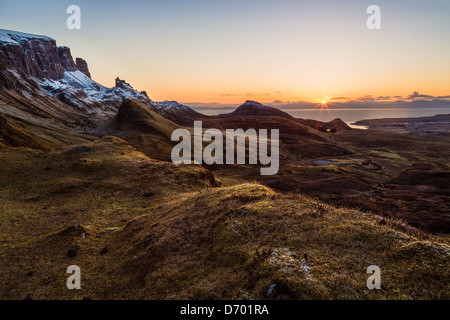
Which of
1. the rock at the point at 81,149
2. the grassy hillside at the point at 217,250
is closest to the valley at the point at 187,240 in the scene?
the grassy hillside at the point at 217,250

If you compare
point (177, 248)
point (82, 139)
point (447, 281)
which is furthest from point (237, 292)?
point (82, 139)

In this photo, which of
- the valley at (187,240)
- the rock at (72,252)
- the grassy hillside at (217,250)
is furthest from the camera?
the rock at (72,252)

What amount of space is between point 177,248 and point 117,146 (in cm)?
4565

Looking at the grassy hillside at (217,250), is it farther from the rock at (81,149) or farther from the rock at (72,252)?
the rock at (81,149)

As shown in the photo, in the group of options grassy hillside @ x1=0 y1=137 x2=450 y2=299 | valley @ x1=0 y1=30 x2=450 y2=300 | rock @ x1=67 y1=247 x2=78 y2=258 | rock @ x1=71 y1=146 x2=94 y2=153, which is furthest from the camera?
rock @ x1=71 y1=146 x2=94 y2=153

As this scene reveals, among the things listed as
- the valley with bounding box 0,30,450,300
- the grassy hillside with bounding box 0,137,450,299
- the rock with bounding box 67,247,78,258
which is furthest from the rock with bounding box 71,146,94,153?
the rock with bounding box 67,247,78,258

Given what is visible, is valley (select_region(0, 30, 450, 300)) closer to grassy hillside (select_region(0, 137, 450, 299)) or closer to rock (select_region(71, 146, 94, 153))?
grassy hillside (select_region(0, 137, 450, 299))

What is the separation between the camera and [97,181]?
38.2 metres

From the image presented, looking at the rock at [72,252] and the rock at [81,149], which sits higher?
the rock at [81,149]

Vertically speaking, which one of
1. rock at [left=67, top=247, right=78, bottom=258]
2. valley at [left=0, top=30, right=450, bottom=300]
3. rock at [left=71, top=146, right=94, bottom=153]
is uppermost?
rock at [left=71, top=146, right=94, bottom=153]

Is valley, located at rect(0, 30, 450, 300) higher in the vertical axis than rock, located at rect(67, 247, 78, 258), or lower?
higher

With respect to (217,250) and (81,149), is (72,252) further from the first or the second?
(81,149)
